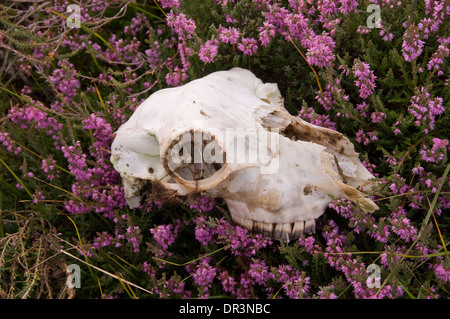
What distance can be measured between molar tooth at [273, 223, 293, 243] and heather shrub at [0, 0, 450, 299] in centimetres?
10

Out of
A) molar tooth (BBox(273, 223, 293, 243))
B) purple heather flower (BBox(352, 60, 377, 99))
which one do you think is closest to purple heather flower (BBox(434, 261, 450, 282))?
molar tooth (BBox(273, 223, 293, 243))

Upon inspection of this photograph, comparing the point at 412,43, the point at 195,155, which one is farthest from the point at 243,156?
the point at 412,43

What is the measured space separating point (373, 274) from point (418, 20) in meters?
1.95

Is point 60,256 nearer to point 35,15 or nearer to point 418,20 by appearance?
point 35,15

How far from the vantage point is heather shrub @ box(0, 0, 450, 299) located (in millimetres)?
3047

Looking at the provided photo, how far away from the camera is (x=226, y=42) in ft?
12.0

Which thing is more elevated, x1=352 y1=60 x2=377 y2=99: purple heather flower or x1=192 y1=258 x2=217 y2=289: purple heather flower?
x1=352 y1=60 x2=377 y2=99: purple heather flower

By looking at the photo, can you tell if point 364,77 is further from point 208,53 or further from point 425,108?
point 208,53

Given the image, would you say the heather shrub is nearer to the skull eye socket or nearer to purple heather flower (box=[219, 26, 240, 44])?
purple heather flower (box=[219, 26, 240, 44])

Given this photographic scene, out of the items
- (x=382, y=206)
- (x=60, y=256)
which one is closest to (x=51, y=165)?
(x=60, y=256)

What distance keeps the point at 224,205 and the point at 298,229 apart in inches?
27.8

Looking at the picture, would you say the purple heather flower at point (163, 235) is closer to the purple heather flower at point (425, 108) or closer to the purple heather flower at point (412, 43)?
the purple heather flower at point (425, 108)

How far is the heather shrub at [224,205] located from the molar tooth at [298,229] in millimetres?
110

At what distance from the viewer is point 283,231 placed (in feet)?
10.0
